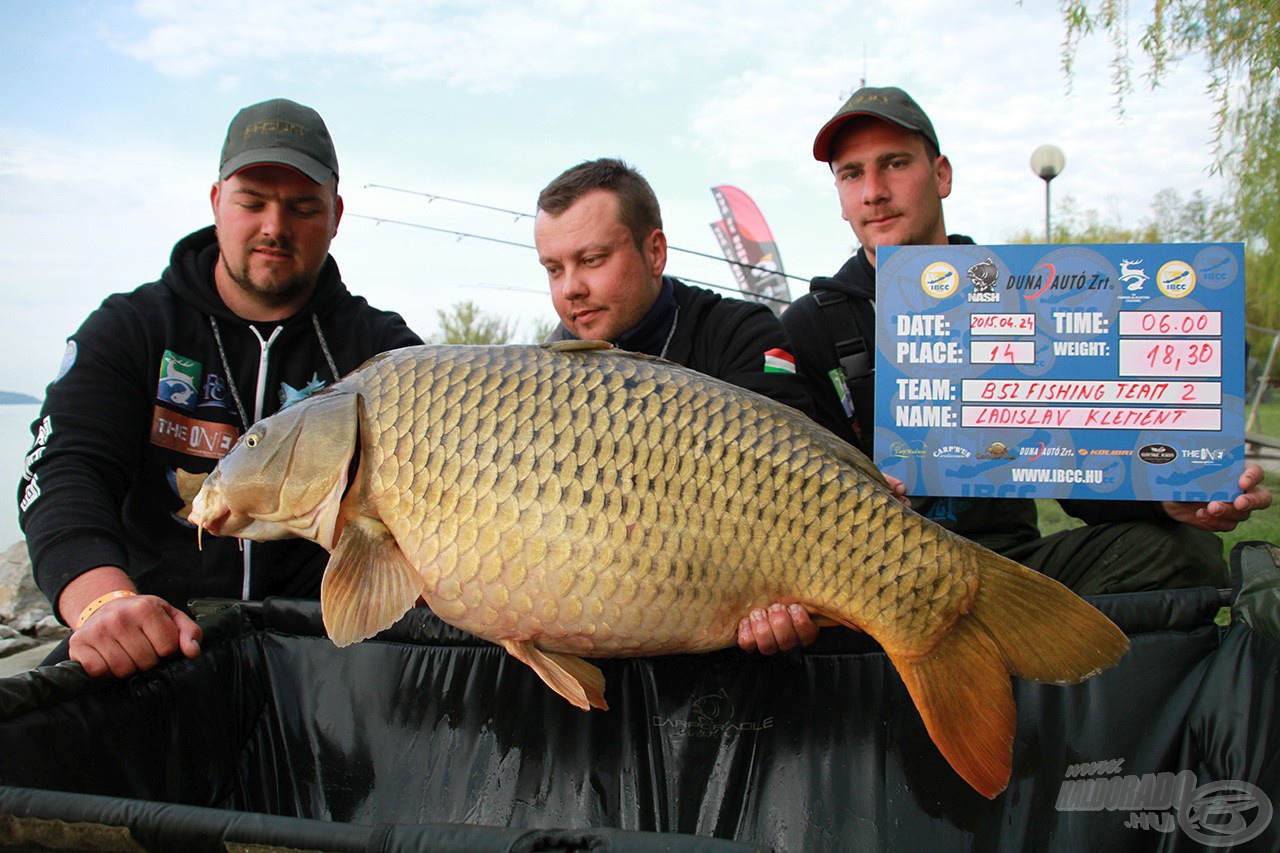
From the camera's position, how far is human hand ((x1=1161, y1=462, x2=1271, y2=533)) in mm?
1518

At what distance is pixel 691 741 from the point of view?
131cm

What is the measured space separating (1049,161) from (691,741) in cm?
660

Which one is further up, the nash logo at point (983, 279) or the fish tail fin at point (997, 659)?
the nash logo at point (983, 279)

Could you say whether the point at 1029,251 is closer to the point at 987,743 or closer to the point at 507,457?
the point at 987,743

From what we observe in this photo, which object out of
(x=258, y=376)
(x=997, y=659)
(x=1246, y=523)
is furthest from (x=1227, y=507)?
(x=1246, y=523)

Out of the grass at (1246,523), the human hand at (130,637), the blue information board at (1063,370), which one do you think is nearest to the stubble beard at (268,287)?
the human hand at (130,637)

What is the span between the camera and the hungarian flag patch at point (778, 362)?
181 centimetres

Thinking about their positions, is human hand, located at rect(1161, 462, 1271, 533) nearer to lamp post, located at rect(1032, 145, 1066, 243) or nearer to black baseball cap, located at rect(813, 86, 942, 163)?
black baseball cap, located at rect(813, 86, 942, 163)

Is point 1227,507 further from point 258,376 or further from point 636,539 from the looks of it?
point 258,376

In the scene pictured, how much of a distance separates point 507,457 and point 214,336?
3.56ft

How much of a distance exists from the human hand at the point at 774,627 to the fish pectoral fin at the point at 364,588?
1.39 ft

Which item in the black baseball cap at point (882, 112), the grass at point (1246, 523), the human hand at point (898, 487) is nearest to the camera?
the human hand at point (898, 487)

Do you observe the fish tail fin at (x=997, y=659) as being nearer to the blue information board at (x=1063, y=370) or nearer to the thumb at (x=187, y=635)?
the blue information board at (x=1063, y=370)

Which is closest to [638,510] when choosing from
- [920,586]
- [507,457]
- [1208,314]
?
[507,457]
